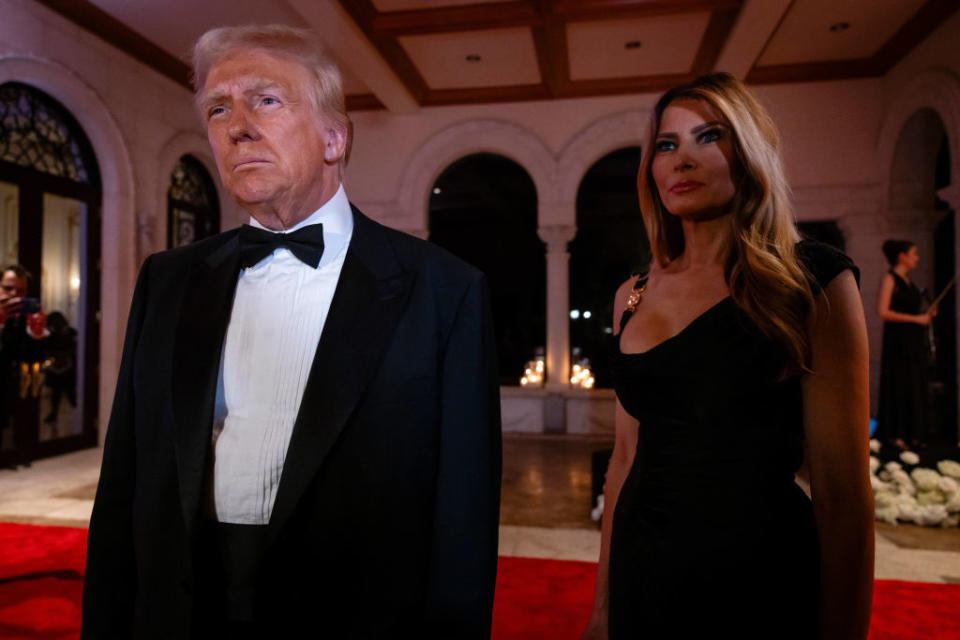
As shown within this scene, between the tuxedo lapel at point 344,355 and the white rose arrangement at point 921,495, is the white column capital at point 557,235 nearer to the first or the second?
the white rose arrangement at point 921,495

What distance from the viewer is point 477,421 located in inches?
41.0

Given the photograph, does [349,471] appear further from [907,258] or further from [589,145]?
[589,145]

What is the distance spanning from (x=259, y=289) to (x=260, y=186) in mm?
178

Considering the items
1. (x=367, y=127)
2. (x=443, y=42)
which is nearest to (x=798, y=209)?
(x=443, y=42)

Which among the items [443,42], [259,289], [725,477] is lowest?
[725,477]

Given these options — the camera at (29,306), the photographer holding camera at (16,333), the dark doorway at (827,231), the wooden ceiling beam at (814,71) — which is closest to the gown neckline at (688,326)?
the photographer holding camera at (16,333)

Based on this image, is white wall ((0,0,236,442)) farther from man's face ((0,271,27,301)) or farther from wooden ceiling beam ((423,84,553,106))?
wooden ceiling beam ((423,84,553,106))

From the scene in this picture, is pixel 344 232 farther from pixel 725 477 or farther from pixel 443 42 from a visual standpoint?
pixel 443 42

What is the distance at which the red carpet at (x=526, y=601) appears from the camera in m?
2.41

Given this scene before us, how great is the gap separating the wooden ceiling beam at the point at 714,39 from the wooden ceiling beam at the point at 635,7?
210 mm

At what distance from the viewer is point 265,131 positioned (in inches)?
42.3

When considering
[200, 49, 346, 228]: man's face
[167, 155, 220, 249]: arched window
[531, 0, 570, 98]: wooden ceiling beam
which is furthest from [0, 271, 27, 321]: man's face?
[531, 0, 570, 98]: wooden ceiling beam

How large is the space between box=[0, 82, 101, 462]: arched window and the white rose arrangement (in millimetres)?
6327

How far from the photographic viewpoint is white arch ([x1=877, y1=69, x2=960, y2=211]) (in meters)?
5.73
